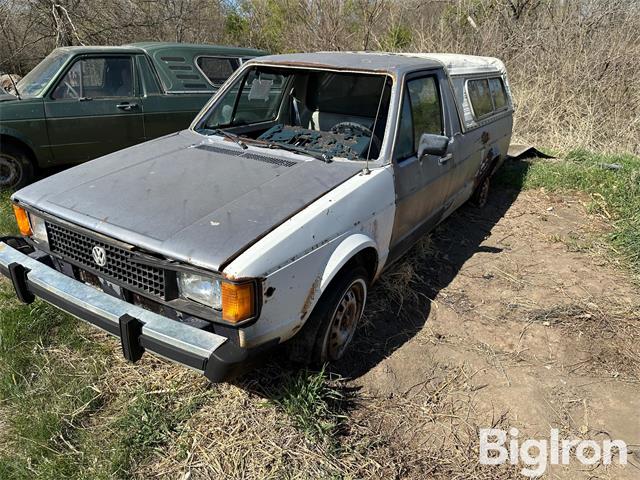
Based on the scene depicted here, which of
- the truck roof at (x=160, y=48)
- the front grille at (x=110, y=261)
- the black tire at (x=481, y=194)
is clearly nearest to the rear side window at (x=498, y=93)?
the black tire at (x=481, y=194)

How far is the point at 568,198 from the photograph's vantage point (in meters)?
6.10

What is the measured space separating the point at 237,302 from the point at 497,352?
2027 mm

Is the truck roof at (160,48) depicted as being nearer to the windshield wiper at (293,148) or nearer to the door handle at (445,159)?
the windshield wiper at (293,148)

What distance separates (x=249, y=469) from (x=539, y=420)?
5.38 ft

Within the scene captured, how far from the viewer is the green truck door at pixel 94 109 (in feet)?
Result: 18.3

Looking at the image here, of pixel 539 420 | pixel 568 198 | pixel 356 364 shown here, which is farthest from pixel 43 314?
pixel 568 198

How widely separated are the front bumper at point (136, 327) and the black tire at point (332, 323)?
21.3 inches

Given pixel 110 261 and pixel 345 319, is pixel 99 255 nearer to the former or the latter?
pixel 110 261

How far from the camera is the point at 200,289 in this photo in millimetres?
2148

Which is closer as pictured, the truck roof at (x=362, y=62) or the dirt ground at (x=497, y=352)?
the dirt ground at (x=497, y=352)

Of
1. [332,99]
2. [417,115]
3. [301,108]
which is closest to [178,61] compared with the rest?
[301,108]

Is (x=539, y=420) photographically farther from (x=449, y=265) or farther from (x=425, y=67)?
(x=425, y=67)

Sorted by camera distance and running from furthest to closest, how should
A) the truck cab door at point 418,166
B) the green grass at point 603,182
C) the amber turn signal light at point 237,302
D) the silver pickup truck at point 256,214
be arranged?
the green grass at point 603,182, the truck cab door at point 418,166, the silver pickup truck at point 256,214, the amber turn signal light at point 237,302

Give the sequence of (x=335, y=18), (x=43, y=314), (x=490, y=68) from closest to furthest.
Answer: (x=43, y=314)
(x=490, y=68)
(x=335, y=18)
